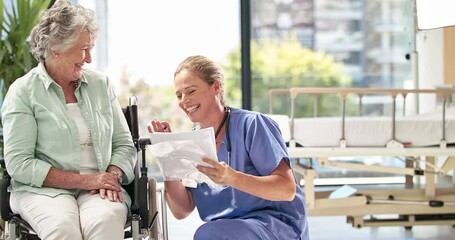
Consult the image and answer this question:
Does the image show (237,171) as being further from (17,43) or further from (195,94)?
(17,43)

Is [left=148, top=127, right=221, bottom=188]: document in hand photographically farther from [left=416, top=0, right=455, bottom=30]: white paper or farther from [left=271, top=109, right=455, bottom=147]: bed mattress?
[left=271, top=109, right=455, bottom=147]: bed mattress

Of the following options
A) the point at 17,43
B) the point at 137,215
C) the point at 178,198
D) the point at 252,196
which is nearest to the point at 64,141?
the point at 137,215

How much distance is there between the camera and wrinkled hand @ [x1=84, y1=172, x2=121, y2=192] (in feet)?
8.80

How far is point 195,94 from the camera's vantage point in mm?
2434

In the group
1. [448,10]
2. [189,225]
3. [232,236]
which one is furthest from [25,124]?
[189,225]

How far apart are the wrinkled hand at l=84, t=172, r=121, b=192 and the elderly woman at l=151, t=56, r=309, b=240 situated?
0.80 feet

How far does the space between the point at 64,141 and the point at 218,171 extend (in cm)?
68

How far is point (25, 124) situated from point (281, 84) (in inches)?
149

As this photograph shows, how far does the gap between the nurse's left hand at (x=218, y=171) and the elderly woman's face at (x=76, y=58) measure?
704 millimetres

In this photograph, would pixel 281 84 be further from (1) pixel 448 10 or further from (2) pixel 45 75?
(1) pixel 448 10

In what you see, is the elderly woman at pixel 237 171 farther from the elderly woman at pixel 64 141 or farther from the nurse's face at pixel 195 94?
the elderly woman at pixel 64 141

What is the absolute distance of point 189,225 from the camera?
5.09 metres

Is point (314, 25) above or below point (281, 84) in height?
above

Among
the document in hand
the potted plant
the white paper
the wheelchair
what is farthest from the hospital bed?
the white paper
